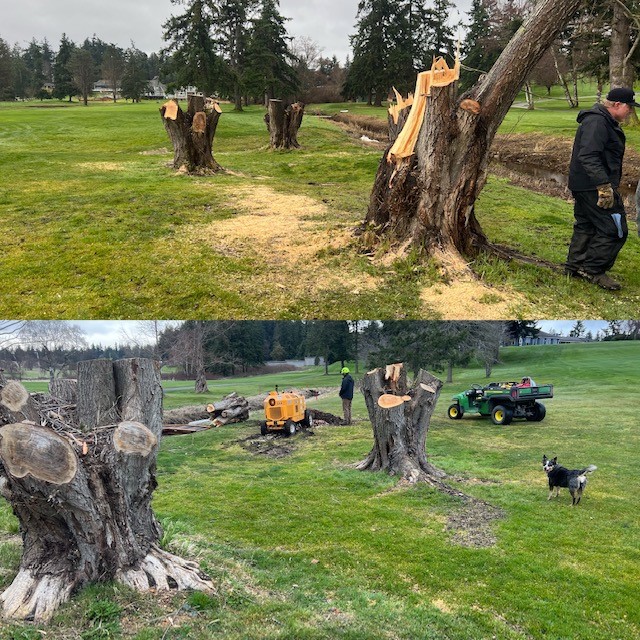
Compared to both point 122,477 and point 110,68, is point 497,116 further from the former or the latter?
point 110,68

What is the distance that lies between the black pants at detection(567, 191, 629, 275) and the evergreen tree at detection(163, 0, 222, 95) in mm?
42051

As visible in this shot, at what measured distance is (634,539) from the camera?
18.5 feet

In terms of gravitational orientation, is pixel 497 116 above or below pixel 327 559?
above

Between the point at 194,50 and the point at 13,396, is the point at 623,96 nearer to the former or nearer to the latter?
the point at 13,396

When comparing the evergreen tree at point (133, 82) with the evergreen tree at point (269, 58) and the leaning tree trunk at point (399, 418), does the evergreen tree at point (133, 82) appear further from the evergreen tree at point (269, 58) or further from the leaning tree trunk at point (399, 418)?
the leaning tree trunk at point (399, 418)

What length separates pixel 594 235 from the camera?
7.61 meters

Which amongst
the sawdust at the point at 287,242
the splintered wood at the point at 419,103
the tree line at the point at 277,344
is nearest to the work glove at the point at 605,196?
the tree line at the point at 277,344

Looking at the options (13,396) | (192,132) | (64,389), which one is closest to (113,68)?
(192,132)

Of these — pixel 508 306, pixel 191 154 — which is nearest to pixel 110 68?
pixel 191 154

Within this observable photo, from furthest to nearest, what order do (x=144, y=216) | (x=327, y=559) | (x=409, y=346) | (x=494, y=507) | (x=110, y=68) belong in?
(x=110, y=68) → (x=409, y=346) → (x=144, y=216) → (x=494, y=507) → (x=327, y=559)

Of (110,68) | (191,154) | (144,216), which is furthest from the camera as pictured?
(110,68)

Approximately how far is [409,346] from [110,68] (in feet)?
240

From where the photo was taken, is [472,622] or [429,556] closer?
[472,622]

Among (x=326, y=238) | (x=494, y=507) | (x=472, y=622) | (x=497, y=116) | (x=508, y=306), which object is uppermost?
(x=497, y=116)
